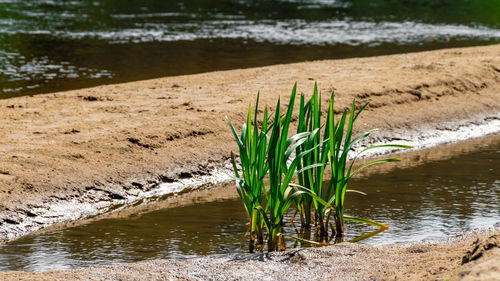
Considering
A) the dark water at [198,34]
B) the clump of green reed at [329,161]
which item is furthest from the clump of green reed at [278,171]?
the dark water at [198,34]

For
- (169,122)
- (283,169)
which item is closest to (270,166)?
(283,169)

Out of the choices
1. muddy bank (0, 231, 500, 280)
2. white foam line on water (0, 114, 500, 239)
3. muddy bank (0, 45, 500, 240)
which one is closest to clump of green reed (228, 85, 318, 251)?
white foam line on water (0, 114, 500, 239)

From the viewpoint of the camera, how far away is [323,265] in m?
4.38

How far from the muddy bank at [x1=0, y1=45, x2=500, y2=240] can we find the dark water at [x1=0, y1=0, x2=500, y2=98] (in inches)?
118

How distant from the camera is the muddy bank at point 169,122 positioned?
19.7 feet

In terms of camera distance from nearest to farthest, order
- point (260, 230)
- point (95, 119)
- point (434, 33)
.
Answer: point (260, 230) → point (95, 119) → point (434, 33)

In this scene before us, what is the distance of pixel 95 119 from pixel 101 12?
1710 centimetres

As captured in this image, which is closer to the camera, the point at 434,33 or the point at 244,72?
the point at 244,72

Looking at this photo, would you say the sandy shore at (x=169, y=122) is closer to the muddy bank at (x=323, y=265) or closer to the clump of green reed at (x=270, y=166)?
the muddy bank at (x=323, y=265)

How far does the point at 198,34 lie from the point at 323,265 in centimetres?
1530

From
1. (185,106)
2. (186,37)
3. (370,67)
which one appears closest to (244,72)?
(370,67)

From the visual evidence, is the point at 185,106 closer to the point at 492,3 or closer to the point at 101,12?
the point at 101,12

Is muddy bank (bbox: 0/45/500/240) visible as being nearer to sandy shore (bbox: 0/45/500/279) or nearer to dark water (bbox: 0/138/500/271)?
sandy shore (bbox: 0/45/500/279)

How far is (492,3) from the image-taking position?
3006 cm
